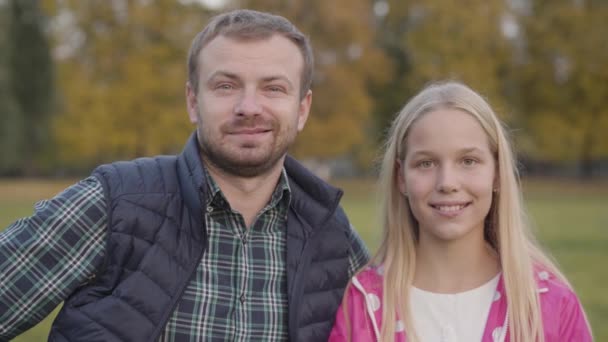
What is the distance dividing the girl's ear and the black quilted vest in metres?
0.33

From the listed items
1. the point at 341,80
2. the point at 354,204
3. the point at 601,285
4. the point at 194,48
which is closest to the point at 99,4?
the point at 341,80

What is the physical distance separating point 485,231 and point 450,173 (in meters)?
0.44

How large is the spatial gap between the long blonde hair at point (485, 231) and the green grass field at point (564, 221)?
0.22 metres

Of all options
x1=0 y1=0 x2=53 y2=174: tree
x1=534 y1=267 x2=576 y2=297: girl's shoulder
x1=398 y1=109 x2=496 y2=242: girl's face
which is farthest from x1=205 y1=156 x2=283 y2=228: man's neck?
x1=0 y1=0 x2=53 y2=174: tree

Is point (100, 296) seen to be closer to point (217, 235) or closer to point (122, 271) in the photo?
point (122, 271)

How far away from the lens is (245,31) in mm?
2852

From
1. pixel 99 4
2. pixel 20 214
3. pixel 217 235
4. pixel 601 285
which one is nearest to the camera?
pixel 217 235

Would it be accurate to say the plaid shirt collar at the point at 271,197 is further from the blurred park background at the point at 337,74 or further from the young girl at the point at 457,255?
the blurred park background at the point at 337,74

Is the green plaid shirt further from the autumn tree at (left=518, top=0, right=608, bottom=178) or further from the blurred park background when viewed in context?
the autumn tree at (left=518, top=0, right=608, bottom=178)

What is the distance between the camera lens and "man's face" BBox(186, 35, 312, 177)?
2.81 metres

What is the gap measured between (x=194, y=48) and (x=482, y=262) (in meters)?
1.41

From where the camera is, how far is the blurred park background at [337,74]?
25.6 metres

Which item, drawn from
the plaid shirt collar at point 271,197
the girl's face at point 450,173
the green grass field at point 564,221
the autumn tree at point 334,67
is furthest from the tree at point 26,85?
the girl's face at point 450,173

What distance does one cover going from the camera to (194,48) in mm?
2969
